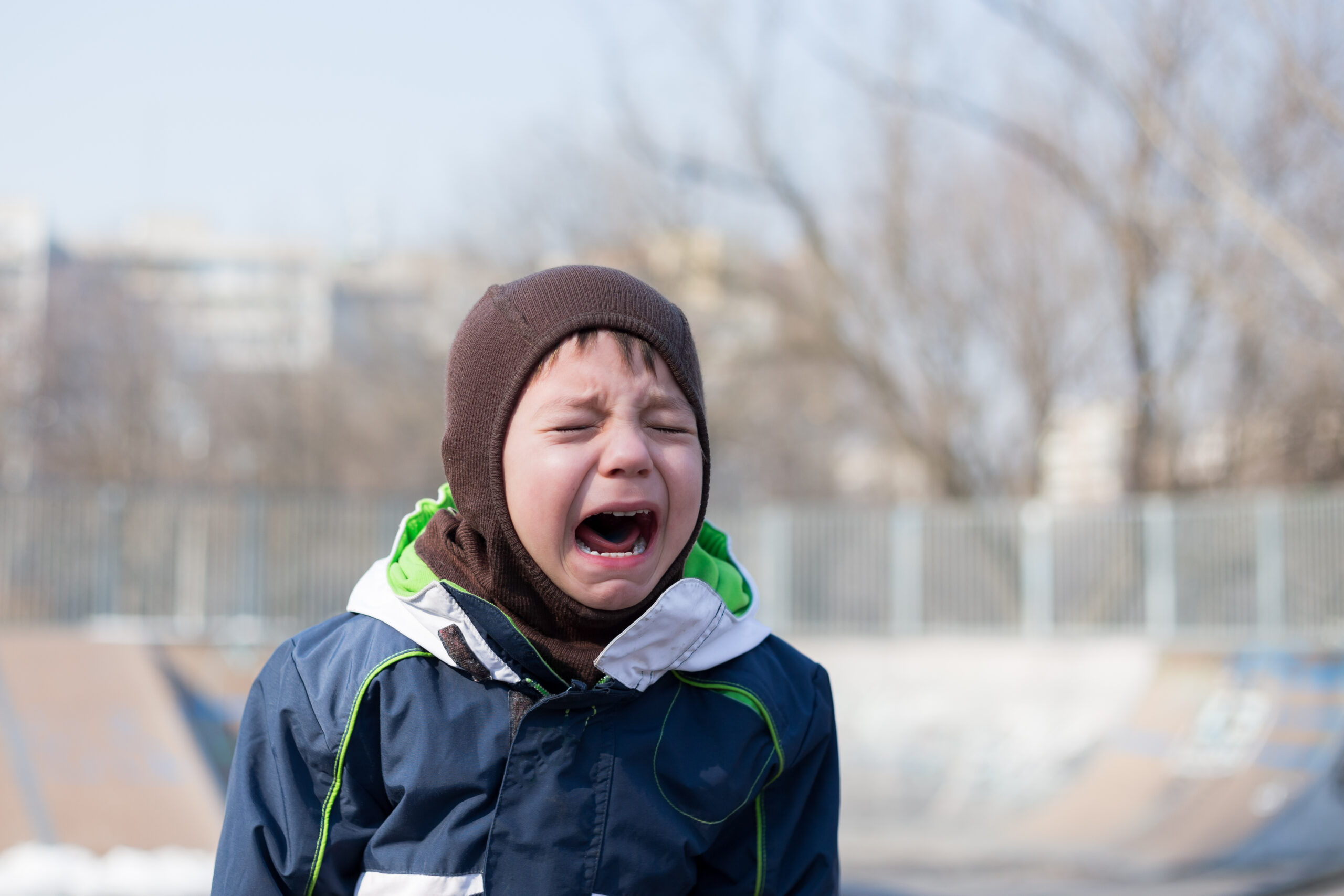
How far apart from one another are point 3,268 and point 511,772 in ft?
90.1

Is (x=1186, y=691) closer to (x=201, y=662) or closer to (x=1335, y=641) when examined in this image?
(x=1335, y=641)

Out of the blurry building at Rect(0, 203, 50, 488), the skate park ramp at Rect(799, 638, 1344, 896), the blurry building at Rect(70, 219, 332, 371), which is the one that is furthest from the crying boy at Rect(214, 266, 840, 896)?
the blurry building at Rect(70, 219, 332, 371)

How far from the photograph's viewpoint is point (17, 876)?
204 inches

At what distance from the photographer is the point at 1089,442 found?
1984 cm

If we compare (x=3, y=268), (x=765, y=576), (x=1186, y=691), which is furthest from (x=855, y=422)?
(x=3, y=268)

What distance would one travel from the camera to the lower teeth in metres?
1.46

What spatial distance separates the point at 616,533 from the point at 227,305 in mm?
23909

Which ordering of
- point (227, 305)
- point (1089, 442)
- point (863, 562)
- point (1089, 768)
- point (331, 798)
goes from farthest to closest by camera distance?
point (227, 305) → point (1089, 442) → point (863, 562) → point (1089, 768) → point (331, 798)

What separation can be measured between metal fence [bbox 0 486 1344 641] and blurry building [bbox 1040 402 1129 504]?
3.55m

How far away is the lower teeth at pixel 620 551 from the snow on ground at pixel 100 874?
433cm

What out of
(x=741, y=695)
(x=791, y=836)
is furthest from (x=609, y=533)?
(x=791, y=836)

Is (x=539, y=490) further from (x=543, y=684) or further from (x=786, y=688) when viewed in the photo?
(x=786, y=688)

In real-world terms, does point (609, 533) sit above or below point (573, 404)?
below

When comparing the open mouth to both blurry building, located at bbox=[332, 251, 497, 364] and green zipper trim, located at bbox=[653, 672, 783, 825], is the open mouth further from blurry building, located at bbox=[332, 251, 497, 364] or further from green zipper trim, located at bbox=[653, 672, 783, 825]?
blurry building, located at bbox=[332, 251, 497, 364]
